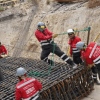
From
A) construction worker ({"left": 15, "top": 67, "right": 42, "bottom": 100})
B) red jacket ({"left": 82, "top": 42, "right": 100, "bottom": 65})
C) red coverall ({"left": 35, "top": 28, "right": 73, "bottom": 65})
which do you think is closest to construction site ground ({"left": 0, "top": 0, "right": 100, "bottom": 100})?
red coverall ({"left": 35, "top": 28, "right": 73, "bottom": 65})

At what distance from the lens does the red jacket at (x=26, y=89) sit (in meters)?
2.78

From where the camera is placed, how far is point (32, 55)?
1251cm

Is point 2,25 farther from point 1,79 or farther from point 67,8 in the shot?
point 1,79

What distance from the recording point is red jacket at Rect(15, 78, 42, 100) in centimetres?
278

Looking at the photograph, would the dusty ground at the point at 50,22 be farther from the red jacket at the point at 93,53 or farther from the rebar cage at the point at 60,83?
the red jacket at the point at 93,53

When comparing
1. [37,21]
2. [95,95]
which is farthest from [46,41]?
[37,21]

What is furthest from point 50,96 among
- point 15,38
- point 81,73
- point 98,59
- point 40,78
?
point 15,38

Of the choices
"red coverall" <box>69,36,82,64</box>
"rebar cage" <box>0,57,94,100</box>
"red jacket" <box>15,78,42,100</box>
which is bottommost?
"rebar cage" <box>0,57,94,100</box>

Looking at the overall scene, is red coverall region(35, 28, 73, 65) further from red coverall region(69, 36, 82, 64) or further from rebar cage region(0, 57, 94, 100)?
red coverall region(69, 36, 82, 64)

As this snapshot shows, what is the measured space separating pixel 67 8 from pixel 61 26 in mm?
2117

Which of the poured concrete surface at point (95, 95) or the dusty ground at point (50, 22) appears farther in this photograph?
the dusty ground at point (50, 22)

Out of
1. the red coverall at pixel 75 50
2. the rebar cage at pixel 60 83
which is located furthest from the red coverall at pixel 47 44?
the red coverall at pixel 75 50

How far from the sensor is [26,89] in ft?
9.27

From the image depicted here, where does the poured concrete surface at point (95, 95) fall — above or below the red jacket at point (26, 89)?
Answer: below
